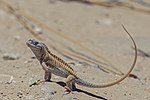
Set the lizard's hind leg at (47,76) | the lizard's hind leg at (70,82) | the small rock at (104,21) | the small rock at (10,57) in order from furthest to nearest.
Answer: the small rock at (104,21) < the small rock at (10,57) < the lizard's hind leg at (47,76) < the lizard's hind leg at (70,82)

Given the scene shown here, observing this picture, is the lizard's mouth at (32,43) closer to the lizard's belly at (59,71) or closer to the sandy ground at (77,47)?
the lizard's belly at (59,71)

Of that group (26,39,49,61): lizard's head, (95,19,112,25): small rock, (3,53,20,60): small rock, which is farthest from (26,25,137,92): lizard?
(95,19,112,25): small rock

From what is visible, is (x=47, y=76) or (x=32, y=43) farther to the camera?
(x=47, y=76)

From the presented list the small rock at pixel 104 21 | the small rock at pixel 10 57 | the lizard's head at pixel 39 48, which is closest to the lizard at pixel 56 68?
the lizard's head at pixel 39 48

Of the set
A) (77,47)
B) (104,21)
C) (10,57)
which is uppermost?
(10,57)

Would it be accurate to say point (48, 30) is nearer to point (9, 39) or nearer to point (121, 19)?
point (9, 39)

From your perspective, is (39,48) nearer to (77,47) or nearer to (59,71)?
(59,71)

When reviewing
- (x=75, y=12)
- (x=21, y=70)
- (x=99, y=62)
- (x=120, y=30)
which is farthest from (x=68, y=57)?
(x=75, y=12)

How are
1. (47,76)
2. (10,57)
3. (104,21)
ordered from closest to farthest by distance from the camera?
(47,76)
(10,57)
(104,21)

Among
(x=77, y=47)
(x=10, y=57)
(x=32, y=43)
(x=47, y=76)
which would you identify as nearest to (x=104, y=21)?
(x=77, y=47)

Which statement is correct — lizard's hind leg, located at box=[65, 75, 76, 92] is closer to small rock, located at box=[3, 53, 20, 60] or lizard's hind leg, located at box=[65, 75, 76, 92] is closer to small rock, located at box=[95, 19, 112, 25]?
small rock, located at box=[3, 53, 20, 60]
